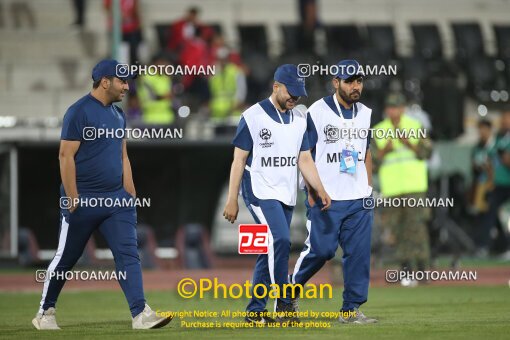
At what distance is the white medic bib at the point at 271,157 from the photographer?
39.1 feet

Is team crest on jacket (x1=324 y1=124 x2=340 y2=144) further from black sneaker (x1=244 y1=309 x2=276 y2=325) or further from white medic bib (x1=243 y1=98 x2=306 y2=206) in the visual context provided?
black sneaker (x1=244 y1=309 x2=276 y2=325)

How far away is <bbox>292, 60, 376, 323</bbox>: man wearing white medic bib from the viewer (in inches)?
484

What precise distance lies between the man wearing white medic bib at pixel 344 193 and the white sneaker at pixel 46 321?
6.92 ft

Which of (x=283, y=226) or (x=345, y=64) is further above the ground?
(x=345, y=64)

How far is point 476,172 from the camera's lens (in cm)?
2397

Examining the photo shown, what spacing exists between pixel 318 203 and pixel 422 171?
5.74m

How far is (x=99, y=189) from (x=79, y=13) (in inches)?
672

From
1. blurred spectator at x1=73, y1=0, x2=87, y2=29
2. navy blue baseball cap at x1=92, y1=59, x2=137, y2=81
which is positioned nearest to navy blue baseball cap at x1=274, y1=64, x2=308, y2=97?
navy blue baseball cap at x1=92, y1=59, x2=137, y2=81

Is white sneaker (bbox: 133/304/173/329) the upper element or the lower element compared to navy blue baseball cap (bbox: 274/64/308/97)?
lower

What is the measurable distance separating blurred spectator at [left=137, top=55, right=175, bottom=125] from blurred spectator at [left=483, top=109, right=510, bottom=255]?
5.38 meters

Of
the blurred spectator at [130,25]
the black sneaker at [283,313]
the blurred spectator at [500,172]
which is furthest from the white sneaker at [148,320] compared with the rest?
the blurred spectator at [130,25]

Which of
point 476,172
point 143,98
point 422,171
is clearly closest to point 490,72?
point 476,172

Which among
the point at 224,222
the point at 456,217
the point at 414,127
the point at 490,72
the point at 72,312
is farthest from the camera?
the point at 490,72

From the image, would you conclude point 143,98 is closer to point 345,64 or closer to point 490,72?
point 490,72
